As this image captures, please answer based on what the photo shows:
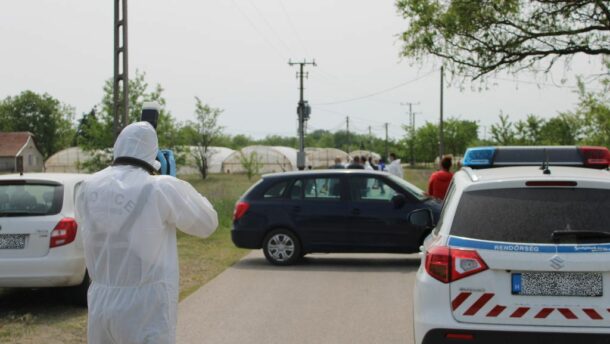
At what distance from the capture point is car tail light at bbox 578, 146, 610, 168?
6320 millimetres

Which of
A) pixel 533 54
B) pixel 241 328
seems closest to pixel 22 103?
pixel 533 54

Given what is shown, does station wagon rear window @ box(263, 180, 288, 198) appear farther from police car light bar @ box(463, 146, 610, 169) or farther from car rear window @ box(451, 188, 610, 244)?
car rear window @ box(451, 188, 610, 244)

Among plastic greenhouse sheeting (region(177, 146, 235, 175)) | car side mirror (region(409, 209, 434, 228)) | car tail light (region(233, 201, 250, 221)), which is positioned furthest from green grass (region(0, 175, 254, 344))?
plastic greenhouse sheeting (region(177, 146, 235, 175))

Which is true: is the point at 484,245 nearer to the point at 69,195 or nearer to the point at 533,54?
the point at 69,195

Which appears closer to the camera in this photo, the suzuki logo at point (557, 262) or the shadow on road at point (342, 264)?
the suzuki logo at point (557, 262)

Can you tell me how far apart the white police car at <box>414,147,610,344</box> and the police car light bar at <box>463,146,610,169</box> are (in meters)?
1.37

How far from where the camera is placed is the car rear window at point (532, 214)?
460 cm

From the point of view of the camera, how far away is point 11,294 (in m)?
9.70

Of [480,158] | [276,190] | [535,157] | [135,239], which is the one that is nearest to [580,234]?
[480,158]

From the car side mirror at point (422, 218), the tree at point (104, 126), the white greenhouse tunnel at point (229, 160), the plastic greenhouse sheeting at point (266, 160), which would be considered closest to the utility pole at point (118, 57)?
the car side mirror at point (422, 218)

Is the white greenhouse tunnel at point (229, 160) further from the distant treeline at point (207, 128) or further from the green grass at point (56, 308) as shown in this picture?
the green grass at point (56, 308)

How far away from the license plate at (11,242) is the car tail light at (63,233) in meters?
0.32

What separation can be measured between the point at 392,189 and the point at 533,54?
7.18m

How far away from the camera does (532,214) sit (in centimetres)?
467
